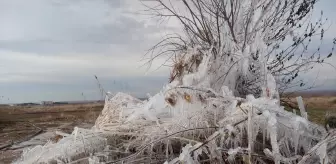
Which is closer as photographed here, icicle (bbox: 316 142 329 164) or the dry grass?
icicle (bbox: 316 142 329 164)

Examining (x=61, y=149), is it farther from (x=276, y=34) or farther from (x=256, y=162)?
(x=276, y=34)

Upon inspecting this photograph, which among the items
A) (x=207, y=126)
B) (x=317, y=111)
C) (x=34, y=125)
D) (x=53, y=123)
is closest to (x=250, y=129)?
(x=207, y=126)

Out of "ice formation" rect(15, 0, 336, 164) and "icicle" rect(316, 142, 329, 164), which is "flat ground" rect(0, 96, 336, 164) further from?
"icicle" rect(316, 142, 329, 164)

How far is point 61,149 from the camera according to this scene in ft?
12.8

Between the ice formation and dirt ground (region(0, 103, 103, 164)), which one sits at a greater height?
the ice formation

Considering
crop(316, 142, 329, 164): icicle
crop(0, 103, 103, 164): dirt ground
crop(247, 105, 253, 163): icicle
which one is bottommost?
crop(0, 103, 103, 164): dirt ground

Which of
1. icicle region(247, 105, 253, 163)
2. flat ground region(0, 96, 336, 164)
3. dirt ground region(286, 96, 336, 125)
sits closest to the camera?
icicle region(247, 105, 253, 163)

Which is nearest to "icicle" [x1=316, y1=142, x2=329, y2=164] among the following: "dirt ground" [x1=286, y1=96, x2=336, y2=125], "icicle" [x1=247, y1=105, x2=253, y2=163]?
"icicle" [x1=247, y1=105, x2=253, y2=163]

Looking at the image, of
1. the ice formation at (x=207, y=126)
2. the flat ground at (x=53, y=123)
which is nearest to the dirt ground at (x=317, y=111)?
the flat ground at (x=53, y=123)

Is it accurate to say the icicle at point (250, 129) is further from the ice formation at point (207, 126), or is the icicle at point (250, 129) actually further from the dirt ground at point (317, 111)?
the dirt ground at point (317, 111)

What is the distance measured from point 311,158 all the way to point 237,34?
217 centimetres

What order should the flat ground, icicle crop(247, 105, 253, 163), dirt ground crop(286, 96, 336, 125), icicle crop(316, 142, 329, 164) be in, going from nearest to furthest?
icicle crop(316, 142, 329, 164)
icicle crop(247, 105, 253, 163)
dirt ground crop(286, 96, 336, 125)
the flat ground

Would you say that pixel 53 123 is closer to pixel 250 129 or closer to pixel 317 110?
pixel 317 110

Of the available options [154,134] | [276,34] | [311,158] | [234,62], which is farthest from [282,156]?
[276,34]
